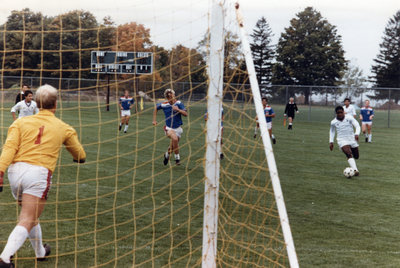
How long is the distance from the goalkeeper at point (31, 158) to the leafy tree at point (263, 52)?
206ft

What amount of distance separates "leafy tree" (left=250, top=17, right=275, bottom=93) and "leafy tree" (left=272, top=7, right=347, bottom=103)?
1.90m

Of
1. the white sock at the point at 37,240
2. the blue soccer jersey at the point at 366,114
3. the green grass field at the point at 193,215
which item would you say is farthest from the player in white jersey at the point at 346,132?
the blue soccer jersey at the point at 366,114

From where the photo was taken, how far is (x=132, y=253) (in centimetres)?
545

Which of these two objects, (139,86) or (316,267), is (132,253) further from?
(139,86)

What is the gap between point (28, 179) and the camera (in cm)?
431

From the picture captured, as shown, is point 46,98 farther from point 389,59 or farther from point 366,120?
point 389,59

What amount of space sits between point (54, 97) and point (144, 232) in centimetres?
243

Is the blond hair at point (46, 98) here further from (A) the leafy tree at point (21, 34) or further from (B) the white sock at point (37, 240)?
(B) the white sock at point (37, 240)

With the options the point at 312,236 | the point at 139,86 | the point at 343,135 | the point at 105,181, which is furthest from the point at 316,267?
the point at 139,86

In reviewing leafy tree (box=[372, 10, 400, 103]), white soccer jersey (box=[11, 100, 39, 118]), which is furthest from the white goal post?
leafy tree (box=[372, 10, 400, 103])

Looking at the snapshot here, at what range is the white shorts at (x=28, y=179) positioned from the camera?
432 centimetres

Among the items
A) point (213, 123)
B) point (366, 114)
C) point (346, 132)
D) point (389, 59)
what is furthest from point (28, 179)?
point (389, 59)

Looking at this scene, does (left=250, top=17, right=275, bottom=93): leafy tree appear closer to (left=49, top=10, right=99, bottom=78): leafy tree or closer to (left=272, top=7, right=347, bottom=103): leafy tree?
(left=272, top=7, right=347, bottom=103): leafy tree

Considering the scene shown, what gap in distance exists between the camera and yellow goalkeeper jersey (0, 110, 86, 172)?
4.34 m
